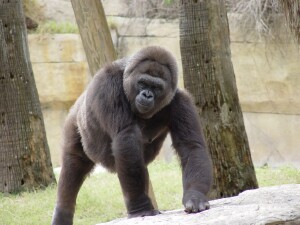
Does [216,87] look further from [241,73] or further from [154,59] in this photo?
[241,73]

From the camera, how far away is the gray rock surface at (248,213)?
356 cm

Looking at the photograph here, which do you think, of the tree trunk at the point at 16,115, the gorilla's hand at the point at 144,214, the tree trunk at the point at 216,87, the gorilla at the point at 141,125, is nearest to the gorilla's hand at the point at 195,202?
the gorilla at the point at 141,125

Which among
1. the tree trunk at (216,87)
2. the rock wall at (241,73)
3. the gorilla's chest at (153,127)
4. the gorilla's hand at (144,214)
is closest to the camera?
the gorilla's hand at (144,214)

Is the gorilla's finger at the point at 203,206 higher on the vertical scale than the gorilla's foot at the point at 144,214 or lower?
higher

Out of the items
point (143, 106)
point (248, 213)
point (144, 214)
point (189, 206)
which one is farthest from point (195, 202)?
point (143, 106)

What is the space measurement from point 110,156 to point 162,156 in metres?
6.59

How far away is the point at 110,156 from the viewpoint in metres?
4.73

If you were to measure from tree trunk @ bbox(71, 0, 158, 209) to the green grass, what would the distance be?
1178 millimetres

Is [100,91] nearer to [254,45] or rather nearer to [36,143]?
[36,143]

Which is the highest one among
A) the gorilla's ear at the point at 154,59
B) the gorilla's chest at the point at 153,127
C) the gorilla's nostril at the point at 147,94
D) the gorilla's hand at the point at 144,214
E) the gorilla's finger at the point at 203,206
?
the gorilla's ear at the point at 154,59

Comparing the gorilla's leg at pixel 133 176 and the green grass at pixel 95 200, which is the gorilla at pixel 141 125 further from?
the green grass at pixel 95 200

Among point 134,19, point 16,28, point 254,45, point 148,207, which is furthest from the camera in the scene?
point 134,19

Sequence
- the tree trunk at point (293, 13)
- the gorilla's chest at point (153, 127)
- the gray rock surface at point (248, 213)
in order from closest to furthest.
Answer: the gray rock surface at point (248, 213) < the gorilla's chest at point (153, 127) < the tree trunk at point (293, 13)

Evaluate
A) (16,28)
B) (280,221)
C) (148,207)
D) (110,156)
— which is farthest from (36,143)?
(280,221)
